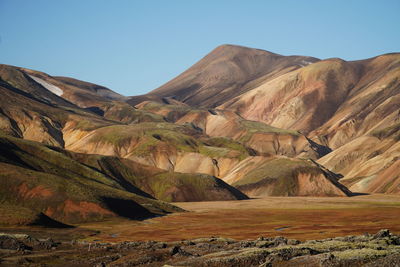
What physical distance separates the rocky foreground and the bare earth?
64.8 ft

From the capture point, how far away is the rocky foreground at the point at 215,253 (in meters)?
43.8

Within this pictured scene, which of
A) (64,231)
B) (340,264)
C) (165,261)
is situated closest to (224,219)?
(64,231)

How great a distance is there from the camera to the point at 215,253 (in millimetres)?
57750

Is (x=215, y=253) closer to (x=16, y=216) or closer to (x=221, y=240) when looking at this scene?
(x=221, y=240)

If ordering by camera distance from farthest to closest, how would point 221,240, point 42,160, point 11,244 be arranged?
point 42,160, point 221,240, point 11,244

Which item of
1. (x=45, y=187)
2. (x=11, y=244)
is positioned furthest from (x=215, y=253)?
(x=45, y=187)

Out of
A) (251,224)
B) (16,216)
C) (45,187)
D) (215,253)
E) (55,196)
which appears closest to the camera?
(215,253)

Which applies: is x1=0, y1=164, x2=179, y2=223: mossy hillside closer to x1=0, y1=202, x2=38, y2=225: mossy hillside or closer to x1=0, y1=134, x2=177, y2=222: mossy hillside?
x1=0, y1=134, x2=177, y2=222: mossy hillside

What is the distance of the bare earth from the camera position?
10125cm

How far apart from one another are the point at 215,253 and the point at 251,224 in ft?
233

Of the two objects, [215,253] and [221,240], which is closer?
[215,253]

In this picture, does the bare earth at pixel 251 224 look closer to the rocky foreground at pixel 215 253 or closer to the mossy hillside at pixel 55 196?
the mossy hillside at pixel 55 196

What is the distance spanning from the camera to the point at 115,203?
15225cm

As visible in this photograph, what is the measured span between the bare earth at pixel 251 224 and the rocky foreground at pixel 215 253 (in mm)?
19757
